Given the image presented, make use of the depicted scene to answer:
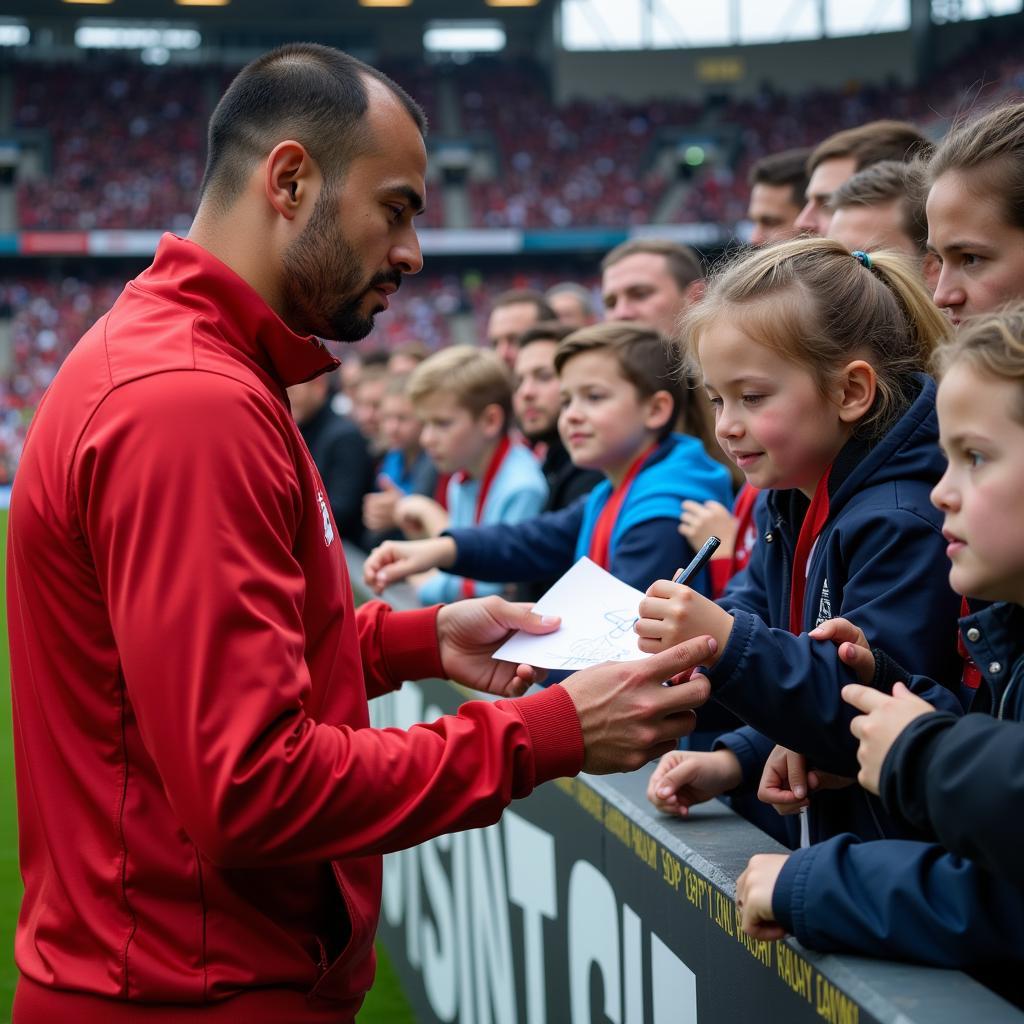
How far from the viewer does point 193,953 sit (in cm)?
166

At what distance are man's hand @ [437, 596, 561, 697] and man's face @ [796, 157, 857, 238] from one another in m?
1.93

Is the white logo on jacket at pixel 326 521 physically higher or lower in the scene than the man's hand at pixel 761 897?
higher

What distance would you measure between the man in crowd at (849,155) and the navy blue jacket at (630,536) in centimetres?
92

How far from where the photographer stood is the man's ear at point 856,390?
2.07m

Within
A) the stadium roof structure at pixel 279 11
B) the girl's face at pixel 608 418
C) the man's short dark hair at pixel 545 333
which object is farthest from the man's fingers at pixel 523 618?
the stadium roof structure at pixel 279 11

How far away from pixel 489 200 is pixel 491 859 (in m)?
31.4

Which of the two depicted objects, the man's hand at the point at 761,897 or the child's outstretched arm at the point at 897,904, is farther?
the man's hand at the point at 761,897

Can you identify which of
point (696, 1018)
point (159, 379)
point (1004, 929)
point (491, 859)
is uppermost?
point (159, 379)

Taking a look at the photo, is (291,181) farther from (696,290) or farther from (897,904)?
(696,290)

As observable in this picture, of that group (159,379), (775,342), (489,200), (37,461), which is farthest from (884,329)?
(489,200)

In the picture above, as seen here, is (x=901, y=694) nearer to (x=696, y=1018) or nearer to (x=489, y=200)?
(x=696, y=1018)

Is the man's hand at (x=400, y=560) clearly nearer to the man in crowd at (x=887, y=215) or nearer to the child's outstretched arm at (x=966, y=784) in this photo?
the man in crowd at (x=887, y=215)

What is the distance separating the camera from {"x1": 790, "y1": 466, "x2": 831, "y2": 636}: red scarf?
6.71ft

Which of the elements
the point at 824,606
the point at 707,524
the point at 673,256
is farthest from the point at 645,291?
the point at 824,606
